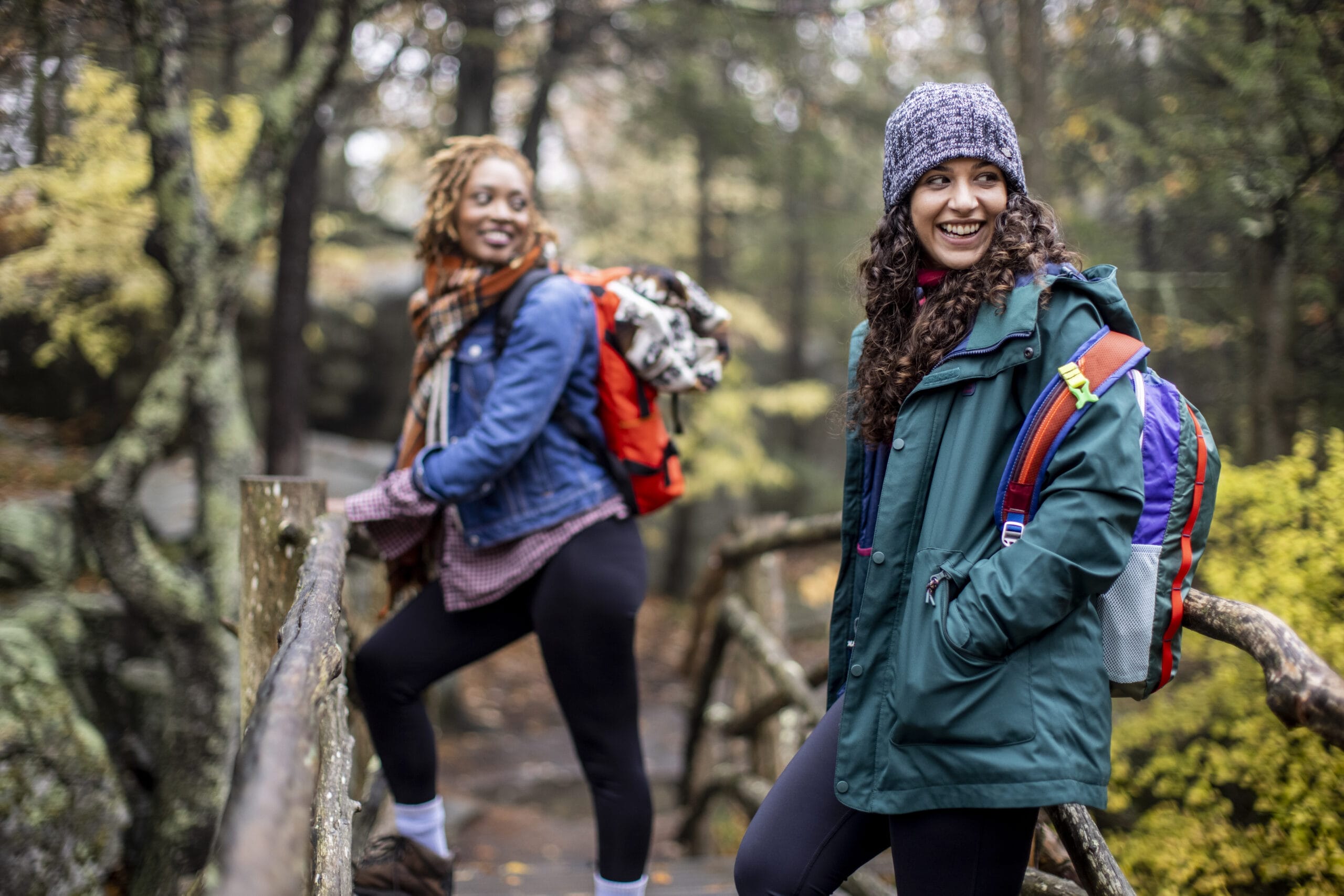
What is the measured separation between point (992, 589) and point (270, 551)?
6.66 feet

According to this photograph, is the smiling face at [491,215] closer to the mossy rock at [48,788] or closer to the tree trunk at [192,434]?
the tree trunk at [192,434]

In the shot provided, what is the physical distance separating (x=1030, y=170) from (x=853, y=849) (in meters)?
4.68

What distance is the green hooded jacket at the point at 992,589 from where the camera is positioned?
1.56 metres

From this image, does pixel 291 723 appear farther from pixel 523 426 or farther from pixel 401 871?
pixel 401 871

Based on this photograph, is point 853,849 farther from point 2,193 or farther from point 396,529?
point 2,193

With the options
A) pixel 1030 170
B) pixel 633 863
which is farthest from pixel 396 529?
pixel 1030 170

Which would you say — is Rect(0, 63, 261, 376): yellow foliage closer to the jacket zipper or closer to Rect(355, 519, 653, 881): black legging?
Rect(355, 519, 653, 881): black legging

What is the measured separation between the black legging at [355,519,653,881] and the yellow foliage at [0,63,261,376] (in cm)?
334

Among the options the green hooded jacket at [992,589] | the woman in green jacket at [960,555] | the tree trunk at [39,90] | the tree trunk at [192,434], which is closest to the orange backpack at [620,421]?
the woman in green jacket at [960,555]

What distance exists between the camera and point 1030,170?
5590mm

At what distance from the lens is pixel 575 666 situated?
2.56 metres

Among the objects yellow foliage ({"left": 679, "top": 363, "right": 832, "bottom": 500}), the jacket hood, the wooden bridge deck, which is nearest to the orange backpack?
the jacket hood

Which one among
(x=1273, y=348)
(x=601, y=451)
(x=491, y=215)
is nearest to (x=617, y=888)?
(x=601, y=451)

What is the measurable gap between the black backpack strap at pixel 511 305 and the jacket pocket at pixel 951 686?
54.1 inches
